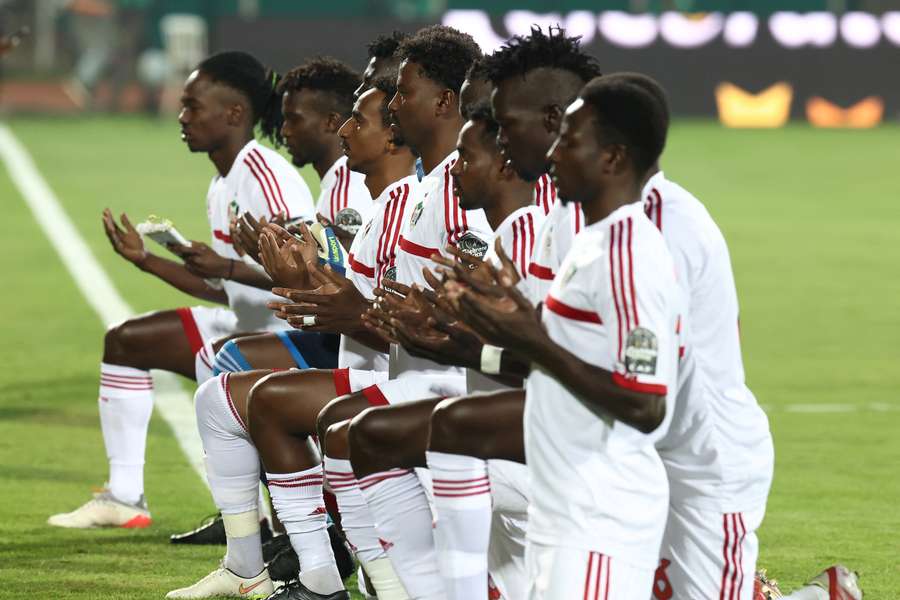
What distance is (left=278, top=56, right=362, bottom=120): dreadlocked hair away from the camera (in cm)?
715

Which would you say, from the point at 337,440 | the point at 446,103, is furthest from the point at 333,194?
the point at 337,440

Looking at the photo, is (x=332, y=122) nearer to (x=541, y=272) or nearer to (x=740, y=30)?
(x=541, y=272)

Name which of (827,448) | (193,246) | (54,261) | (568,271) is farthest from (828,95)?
(568,271)

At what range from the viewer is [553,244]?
464 cm

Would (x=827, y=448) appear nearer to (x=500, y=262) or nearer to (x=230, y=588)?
(x=230, y=588)

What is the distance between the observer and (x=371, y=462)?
5000 millimetres

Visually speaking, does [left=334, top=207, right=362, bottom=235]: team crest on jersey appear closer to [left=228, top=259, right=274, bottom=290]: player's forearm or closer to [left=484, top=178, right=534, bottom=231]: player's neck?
[left=228, top=259, right=274, bottom=290]: player's forearm

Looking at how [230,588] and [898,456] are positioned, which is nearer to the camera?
[230,588]

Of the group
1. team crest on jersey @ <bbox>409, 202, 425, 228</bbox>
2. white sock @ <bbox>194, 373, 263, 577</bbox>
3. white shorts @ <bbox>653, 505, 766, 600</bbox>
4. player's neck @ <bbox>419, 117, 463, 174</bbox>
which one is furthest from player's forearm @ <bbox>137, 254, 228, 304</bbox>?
white shorts @ <bbox>653, 505, 766, 600</bbox>

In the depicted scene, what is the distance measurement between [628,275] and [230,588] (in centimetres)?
253

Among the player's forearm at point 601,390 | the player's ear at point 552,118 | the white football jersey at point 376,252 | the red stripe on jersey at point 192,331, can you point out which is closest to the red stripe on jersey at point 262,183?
the red stripe on jersey at point 192,331

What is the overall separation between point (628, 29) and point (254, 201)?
2655 centimetres

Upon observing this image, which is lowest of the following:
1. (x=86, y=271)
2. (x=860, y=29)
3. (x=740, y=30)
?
(x=86, y=271)

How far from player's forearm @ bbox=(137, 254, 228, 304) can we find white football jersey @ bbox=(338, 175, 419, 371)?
5.19 ft
